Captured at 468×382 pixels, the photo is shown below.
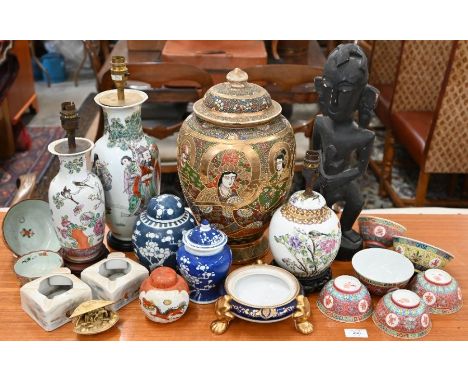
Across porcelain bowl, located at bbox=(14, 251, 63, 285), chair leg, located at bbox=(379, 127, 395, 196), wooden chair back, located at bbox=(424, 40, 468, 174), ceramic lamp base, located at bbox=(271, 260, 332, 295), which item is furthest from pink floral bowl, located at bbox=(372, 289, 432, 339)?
chair leg, located at bbox=(379, 127, 395, 196)

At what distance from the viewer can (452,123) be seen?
242cm

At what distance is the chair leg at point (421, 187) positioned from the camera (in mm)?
2604

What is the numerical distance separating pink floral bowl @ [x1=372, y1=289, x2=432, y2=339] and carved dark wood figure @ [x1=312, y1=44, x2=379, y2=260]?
0.28 metres

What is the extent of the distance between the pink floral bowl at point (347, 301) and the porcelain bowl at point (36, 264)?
0.69m

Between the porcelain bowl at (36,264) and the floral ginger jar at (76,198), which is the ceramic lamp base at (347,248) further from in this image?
the porcelain bowl at (36,264)

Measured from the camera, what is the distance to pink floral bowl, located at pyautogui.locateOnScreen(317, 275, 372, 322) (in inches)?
51.1

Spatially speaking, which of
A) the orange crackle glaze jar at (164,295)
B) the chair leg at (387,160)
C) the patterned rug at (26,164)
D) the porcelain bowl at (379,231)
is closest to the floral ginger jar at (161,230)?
the orange crackle glaze jar at (164,295)

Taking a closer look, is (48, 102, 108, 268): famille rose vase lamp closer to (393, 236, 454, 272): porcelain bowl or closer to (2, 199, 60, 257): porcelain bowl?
(2, 199, 60, 257): porcelain bowl

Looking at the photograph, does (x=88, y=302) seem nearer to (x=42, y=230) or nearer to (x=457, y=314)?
(x=42, y=230)

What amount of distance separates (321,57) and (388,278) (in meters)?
1.84

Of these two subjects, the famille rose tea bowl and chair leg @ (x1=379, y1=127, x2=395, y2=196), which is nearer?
the famille rose tea bowl

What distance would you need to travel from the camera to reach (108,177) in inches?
55.8

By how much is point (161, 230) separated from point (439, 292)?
697mm

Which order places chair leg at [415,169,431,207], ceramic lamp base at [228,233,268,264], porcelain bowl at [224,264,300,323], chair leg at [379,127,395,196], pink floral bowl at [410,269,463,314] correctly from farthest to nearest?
1. chair leg at [379,127,395,196]
2. chair leg at [415,169,431,207]
3. ceramic lamp base at [228,233,268,264]
4. pink floral bowl at [410,269,463,314]
5. porcelain bowl at [224,264,300,323]
